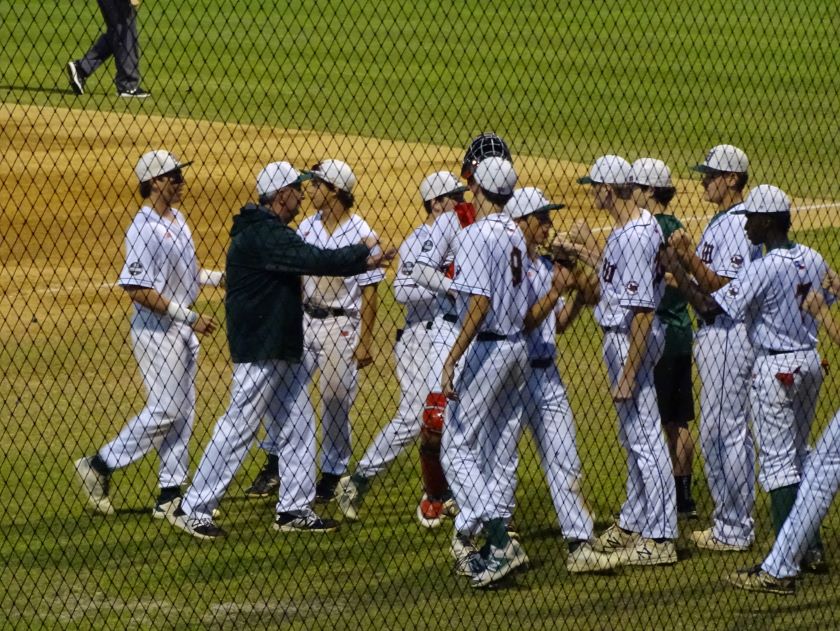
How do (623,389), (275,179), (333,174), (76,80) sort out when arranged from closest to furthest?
(623,389)
(275,179)
(333,174)
(76,80)

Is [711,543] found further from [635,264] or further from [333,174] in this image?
[333,174]

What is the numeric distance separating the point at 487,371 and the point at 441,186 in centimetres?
121

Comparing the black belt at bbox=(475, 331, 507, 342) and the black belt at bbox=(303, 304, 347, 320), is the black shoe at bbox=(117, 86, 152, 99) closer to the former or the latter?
the black belt at bbox=(303, 304, 347, 320)

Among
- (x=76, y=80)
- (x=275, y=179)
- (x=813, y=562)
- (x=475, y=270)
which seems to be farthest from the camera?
(x=76, y=80)

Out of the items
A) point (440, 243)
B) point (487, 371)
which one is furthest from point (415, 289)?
point (487, 371)

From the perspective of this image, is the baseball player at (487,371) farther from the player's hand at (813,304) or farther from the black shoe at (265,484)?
the black shoe at (265,484)

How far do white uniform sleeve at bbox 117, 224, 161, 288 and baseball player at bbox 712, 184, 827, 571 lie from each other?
2.65 metres

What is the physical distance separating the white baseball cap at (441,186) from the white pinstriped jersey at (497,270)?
0.82 m

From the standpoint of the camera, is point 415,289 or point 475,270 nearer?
point 475,270

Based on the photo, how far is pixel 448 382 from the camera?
7867 millimetres

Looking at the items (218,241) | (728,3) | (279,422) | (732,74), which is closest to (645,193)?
(279,422)

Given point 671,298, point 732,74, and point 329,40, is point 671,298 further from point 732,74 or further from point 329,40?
point 329,40

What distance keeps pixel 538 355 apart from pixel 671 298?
853 millimetres

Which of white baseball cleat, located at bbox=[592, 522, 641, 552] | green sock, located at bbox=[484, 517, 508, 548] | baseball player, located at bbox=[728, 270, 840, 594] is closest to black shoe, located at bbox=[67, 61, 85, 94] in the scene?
white baseball cleat, located at bbox=[592, 522, 641, 552]
